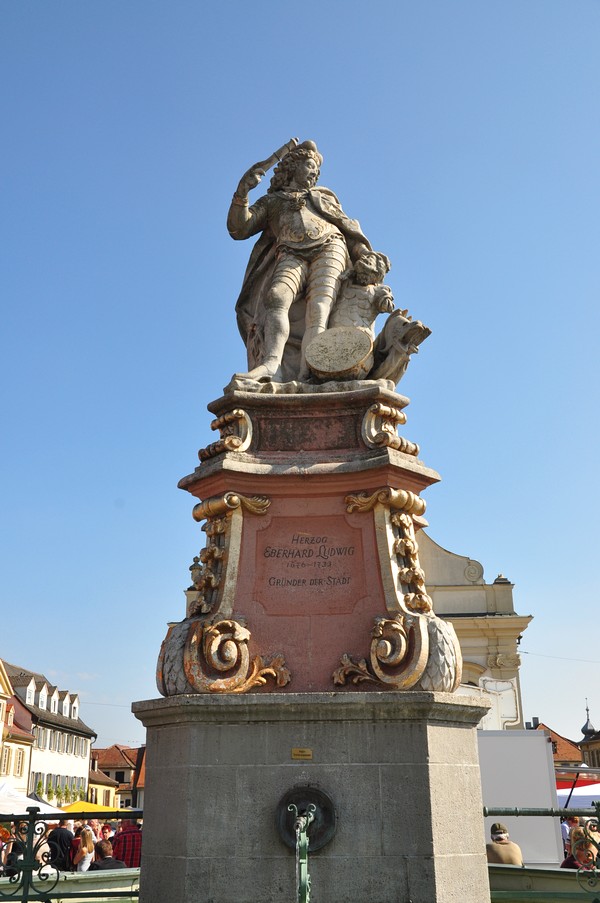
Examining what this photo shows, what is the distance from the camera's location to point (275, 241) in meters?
9.41

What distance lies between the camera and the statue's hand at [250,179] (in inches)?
362

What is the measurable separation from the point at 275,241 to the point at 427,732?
5366mm

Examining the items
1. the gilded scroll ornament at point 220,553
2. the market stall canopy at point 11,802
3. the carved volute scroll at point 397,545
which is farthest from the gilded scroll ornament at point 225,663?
the market stall canopy at point 11,802

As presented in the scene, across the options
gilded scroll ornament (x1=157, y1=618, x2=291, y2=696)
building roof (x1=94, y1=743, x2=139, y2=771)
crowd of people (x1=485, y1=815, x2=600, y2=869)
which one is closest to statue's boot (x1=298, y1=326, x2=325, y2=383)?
gilded scroll ornament (x1=157, y1=618, x2=291, y2=696)

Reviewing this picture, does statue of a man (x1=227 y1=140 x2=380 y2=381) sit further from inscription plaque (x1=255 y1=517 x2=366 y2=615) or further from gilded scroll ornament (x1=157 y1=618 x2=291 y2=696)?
gilded scroll ornament (x1=157 y1=618 x2=291 y2=696)

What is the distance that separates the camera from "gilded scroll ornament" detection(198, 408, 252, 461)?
7395mm

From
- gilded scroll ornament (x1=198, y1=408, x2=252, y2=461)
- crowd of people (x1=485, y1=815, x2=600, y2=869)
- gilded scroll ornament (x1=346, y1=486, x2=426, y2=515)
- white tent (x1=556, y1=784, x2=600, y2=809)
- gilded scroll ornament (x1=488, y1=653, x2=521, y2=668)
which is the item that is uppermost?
gilded scroll ornament (x1=488, y1=653, x2=521, y2=668)

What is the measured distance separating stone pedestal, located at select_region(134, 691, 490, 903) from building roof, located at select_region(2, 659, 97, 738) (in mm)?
51102

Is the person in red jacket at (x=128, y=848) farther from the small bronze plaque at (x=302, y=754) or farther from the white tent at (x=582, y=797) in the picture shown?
the white tent at (x=582, y=797)

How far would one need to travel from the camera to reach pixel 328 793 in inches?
239

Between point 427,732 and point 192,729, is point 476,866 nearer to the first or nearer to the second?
point 427,732

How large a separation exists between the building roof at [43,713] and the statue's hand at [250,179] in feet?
164

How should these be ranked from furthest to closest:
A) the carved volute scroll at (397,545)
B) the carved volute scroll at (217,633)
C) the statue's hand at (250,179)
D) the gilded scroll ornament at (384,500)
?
the statue's hand at (250,179) < the gilded scroll ornament at (384,500) < the carved volute scroll at (397,545) < the carved volute scroll at (217,633)

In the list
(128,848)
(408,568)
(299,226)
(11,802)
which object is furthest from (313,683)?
(11,802)
